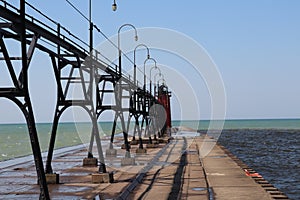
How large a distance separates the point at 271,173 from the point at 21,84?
26.4 metres

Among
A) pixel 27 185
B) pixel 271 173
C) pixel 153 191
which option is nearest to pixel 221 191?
pixel 153 191

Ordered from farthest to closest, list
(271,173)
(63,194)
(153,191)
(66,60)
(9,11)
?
(271,173) → (66,60) → (153,191) → (63,194) → (9,11)

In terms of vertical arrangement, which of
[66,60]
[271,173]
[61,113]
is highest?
[66,60]

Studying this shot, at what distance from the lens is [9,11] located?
13.3 meters

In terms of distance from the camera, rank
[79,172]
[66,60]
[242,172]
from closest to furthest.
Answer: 1. [66,60]
2. [79,172]
3. [242,172]

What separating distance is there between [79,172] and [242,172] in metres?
9.00

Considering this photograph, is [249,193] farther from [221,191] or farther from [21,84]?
[21,84]

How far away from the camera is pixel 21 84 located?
14062mm

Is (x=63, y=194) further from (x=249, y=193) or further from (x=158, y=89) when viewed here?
(x=158, y=89)

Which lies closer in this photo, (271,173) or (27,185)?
(27,185)

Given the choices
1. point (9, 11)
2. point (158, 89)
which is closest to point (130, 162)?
point (9, 11)

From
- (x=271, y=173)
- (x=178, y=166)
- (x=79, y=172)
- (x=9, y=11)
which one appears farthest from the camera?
(x=271, y=173)

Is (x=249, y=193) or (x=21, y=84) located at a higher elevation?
(x=21, y=84)

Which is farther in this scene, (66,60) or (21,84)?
(66,60)
